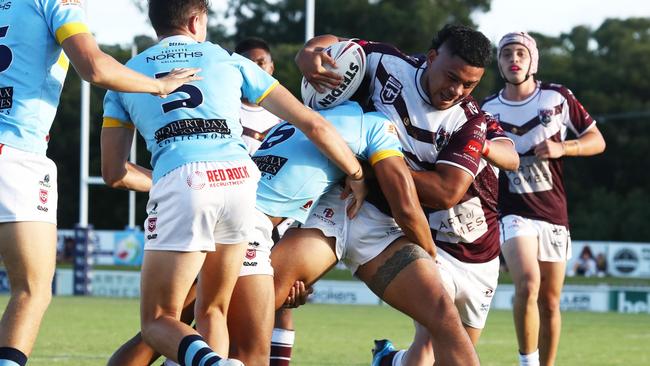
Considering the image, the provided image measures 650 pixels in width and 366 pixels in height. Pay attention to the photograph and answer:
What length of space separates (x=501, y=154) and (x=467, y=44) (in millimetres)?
915

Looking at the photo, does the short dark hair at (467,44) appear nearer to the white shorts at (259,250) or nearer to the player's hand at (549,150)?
the white shorts at (259,250)

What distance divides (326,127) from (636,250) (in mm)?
25900

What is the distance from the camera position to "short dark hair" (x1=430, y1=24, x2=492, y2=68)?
647 cm

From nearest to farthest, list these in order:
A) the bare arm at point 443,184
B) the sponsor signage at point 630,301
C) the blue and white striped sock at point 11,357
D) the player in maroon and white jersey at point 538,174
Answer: the blue and white striped sock at point 11,357 → the bare arm at point 443,184 → the player in maroon and white jersey at point 538,174 → the sponsor signage at point 630,301

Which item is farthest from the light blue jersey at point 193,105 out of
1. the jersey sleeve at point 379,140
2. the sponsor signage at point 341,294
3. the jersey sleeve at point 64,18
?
the sponsor signage at point 341,294

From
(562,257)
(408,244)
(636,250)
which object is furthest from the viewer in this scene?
(636,250)

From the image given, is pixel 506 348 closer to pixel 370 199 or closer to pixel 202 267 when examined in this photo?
pixel 370 199

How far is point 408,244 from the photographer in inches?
259

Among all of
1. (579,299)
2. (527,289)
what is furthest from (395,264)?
(579,299)

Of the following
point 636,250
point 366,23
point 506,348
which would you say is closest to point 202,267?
point 506,348

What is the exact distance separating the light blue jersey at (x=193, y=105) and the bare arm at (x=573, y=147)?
4.13 metres

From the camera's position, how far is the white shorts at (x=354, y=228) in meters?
6.65

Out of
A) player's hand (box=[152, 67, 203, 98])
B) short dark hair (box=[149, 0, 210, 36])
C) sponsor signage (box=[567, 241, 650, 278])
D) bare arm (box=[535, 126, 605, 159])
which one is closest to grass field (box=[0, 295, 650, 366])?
bare arm (box=[535, 126, 605, 159])

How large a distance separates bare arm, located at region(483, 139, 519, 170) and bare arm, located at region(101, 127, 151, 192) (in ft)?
6.42
